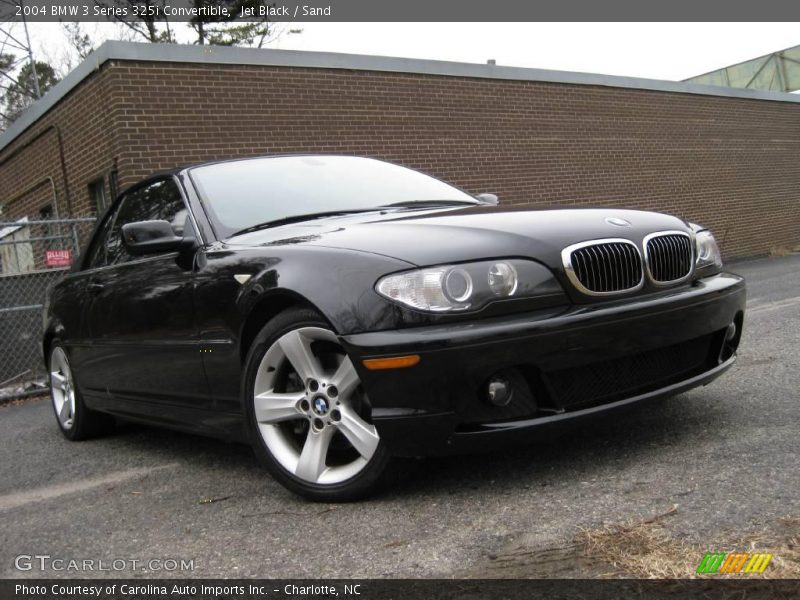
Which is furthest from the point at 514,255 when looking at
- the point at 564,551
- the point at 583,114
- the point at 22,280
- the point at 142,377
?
the point at 583,114

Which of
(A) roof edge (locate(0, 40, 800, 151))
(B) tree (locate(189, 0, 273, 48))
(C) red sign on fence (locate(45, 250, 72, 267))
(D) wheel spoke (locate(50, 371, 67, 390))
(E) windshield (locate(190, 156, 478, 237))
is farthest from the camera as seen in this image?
(B) tree (locate(189, 0, 273, 48))

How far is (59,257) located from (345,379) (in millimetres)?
7146

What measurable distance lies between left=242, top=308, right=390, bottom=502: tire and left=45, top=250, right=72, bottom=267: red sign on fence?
663 cm

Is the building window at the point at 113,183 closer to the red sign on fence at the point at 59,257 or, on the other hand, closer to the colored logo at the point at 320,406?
the red sign on fence at the point at 59,257

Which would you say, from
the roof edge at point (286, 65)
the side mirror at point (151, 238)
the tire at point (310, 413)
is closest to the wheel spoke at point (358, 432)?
the tire at point (310, 413)

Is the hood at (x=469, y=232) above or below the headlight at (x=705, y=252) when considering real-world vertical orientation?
above

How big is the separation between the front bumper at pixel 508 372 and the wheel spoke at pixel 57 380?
10.6 ft

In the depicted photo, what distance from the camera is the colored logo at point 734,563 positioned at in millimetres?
2061

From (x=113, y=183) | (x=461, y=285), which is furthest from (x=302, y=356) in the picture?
(x=113, y=183)

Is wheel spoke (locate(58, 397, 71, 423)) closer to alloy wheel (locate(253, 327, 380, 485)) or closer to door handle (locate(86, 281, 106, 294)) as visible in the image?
door handle (locate(86, 281, 106, 294))

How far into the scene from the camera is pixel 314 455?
10.2ft

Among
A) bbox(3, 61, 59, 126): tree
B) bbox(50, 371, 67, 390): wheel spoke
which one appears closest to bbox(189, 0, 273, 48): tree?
bbox(3, 61, 59, 126): tree

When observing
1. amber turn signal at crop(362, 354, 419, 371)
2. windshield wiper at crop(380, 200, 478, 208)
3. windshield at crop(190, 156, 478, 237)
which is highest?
windshield at crop(190, 156, 478, 237)

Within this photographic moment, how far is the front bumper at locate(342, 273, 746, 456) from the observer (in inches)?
109
